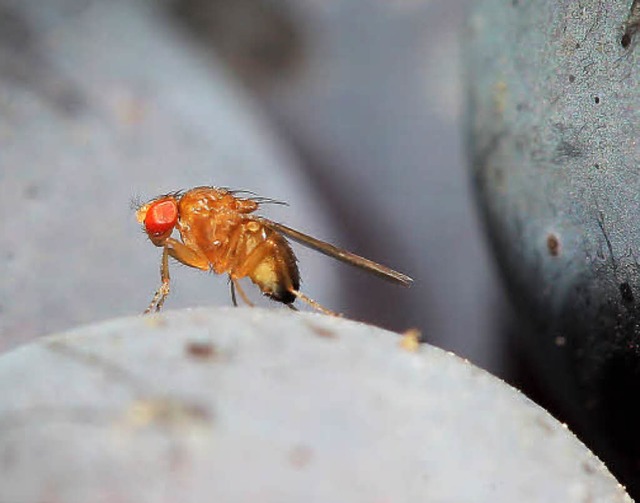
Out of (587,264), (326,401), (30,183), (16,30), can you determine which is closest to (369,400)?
(326,401)

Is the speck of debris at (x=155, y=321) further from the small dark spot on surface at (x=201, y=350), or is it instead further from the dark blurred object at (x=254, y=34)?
the dark blurred object at (x=254, y=34)

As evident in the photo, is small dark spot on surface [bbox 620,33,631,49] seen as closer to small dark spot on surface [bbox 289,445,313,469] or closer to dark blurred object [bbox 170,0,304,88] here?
small dark spot on surface [bbox 289,445,313,469]

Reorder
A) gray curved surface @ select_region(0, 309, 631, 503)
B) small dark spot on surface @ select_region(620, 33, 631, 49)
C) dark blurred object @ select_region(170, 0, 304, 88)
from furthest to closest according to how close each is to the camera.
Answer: dark blurred object @ select_region(170, 0, 304, 88) → small dark spot on surface @ select_region(620, 33, 631, 49) → gray curved surface @ select_region(0, 309, 631, 503)

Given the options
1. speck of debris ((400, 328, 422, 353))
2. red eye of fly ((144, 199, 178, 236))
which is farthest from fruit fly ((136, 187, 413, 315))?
speck of debris ((400, 328, 422, 353))

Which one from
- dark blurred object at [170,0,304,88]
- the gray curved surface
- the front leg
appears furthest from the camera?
dark blurred object at [170,0,304,88]

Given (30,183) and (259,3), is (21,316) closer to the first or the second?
(30,183)

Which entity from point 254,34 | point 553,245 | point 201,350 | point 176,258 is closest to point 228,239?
point 176,258

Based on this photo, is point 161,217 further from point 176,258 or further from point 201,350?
point 201,350
